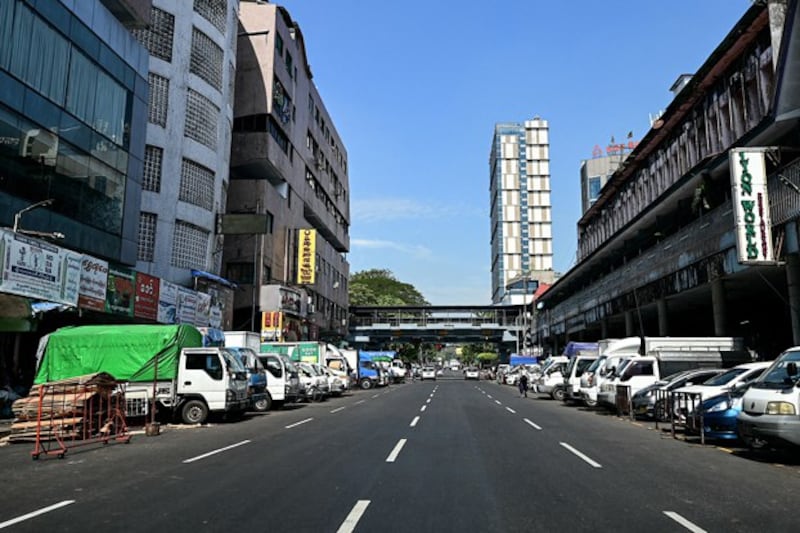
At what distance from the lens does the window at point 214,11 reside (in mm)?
35531

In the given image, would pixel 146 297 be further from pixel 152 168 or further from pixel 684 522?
pixel 684 522

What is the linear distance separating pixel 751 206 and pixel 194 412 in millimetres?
18620

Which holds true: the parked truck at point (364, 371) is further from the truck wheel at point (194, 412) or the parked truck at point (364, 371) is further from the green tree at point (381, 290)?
the green tree at point (381, 290)

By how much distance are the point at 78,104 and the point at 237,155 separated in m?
19.1

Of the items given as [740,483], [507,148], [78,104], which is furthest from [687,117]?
[507,148]

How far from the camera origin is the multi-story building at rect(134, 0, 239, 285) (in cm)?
3216

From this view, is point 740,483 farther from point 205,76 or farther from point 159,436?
point 205,76

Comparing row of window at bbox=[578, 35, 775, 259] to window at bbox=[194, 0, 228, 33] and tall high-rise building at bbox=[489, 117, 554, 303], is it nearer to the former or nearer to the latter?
window at bbox=[194, 0, 228, 33]

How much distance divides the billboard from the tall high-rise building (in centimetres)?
12003

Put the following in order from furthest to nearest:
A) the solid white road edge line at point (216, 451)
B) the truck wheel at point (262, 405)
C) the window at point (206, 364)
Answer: the truck wheel at point (262, 405), the window at point (206, 364), the solid white road edge line at point (216, 451)

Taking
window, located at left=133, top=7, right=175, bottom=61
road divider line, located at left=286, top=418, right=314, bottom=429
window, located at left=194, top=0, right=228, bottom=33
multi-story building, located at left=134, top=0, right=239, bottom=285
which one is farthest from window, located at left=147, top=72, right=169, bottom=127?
road divider line, located at left=286, top=418, right=314, bottom=429

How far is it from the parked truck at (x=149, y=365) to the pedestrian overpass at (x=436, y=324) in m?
61.4

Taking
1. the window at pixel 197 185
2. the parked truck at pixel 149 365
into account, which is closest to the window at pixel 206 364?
the parked truck at pixel 149 365

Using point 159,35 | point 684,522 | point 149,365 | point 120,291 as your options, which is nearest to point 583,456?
point 684,522
